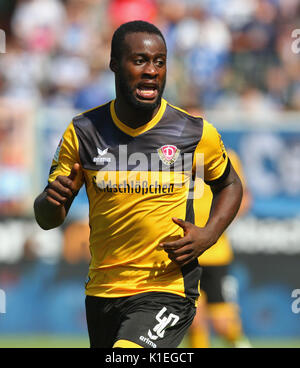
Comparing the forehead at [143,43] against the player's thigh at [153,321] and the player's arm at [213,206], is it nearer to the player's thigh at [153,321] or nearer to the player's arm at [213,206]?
the player's arm at [213,206]

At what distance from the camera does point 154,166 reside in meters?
4.96

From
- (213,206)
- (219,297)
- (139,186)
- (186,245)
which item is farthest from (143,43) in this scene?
(219,297)

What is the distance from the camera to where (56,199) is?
15.6 feet

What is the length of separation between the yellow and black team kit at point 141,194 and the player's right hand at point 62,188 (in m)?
0.22

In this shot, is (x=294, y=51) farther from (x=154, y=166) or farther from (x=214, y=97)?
(x=154, y=166)

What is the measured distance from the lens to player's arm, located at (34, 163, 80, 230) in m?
4.71

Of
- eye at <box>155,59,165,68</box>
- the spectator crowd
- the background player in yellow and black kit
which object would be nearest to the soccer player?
eye at <box>155,59,165,68</box>

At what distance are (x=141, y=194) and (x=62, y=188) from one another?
54 centimetres

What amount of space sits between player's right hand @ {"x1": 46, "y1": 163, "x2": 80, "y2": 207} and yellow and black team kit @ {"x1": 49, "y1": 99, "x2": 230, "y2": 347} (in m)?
0.22

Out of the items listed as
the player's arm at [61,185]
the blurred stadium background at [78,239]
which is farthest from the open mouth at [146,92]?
the blurred stadium background at [78,239]

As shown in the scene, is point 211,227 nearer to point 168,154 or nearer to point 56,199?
point 168,154

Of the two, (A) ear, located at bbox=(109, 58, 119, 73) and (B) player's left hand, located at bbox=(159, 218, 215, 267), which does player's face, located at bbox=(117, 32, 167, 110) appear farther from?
(B) player's left hand, located at bbox=(159, 218, 215, 267)
